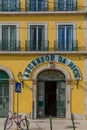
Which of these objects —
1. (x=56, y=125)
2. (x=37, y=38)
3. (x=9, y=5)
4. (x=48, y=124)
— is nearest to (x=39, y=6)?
(x=9, y=5)

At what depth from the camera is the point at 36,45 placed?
134ft

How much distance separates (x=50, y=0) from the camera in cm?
4091

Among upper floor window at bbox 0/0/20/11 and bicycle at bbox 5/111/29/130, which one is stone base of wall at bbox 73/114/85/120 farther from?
upper floor window at bbox 0/0/20/11

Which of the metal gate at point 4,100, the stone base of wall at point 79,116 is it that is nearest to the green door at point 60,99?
the stone base of wall at point 79,116

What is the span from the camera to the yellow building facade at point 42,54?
40562 millimetres

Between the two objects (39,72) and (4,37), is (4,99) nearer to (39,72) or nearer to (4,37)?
(39,72)

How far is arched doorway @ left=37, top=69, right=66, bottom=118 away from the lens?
1620 inches

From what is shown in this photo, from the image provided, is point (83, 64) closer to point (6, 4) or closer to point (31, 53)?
point (31, 53)

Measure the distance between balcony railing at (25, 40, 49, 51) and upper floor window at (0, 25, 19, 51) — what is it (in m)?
0.89

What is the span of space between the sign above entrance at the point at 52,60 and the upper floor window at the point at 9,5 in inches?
178

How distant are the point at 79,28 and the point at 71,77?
4.00 metres

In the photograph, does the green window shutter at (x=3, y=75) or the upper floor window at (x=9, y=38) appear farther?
the green window shutter at (x=3, y=75)

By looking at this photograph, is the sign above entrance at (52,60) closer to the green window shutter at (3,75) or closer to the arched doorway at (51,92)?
the arched doorway at (51,92)

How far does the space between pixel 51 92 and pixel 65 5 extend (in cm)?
721
